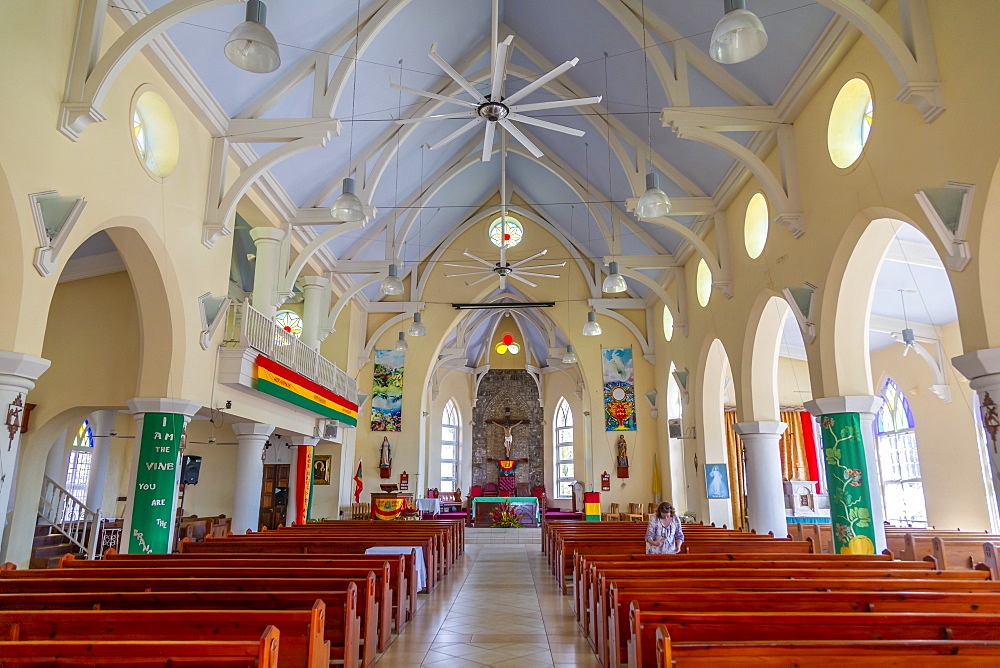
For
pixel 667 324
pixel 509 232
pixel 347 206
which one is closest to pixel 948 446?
pixel 667 324

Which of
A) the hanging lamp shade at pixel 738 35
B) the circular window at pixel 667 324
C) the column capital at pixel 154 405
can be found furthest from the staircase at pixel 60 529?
the circular window at pixel 667 324

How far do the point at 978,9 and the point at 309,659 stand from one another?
725cm

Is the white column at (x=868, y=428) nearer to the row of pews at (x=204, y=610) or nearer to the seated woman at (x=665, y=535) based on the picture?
the seated woman at (x=665, y=535)

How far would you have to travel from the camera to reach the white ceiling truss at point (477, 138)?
6.57m

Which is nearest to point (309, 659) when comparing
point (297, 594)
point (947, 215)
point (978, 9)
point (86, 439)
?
point (297, 594)

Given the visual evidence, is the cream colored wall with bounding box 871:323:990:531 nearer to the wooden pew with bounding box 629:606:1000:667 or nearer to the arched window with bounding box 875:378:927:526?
the arched window with bounding box 875:378:927:526

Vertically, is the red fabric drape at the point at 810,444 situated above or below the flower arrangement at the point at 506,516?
above

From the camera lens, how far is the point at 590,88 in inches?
533

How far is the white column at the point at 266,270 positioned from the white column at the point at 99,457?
201 inches

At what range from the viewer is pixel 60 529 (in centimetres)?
1228

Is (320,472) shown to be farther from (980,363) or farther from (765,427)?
(980,363)

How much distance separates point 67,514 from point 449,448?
16.5 m

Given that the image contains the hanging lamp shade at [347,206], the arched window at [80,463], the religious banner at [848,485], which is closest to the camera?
the religious banner at [848,485]

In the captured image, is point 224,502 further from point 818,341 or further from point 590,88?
point 818,341
